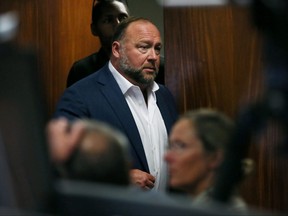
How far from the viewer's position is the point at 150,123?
96.2 inches

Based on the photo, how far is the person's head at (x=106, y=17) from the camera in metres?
3.72

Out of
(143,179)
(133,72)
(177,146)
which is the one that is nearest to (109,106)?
(143,179)

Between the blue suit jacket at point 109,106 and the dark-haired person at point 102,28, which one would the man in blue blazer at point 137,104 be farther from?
the dark-haired person at point 102,28

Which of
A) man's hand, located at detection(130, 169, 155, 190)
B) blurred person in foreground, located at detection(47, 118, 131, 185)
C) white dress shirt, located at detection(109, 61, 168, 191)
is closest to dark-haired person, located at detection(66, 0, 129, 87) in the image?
white dress shirt, located at detection(109, 61, 168, 191)

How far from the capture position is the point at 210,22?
2533mm

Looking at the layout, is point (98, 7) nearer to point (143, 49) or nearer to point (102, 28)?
point (102, 28)

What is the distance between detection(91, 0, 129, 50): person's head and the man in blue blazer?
574 millimetres

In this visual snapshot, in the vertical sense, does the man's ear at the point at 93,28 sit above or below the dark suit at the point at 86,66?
above

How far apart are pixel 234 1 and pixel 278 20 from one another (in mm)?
180

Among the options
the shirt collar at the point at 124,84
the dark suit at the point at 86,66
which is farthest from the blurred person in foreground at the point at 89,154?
the dark suit at the point at 86,66

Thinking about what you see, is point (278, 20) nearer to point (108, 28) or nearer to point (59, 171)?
point (59, 171)

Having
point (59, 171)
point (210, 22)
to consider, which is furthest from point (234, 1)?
point (210, 22)

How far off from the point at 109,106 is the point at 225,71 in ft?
1.07

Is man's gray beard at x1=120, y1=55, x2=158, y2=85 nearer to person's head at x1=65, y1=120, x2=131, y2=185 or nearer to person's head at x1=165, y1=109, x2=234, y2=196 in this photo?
person's head at x1=165, y1=109, x2=234, y2=196
